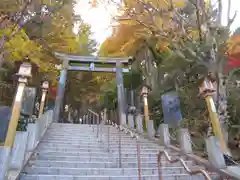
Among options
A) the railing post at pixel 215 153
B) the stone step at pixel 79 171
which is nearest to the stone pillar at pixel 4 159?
the stone step at pixel 79 171

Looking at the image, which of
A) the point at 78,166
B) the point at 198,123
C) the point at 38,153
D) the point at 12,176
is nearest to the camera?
the point at 12,176

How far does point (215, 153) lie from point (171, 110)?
14.3 ft

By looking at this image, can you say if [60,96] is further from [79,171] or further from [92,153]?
[79,171]

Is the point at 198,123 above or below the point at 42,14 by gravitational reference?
below

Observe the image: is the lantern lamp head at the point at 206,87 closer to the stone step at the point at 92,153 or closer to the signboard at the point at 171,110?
the stone step at the point at 92,153

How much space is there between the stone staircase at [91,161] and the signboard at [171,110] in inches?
54.4

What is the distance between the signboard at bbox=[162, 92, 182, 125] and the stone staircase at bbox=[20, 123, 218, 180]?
1381 mm

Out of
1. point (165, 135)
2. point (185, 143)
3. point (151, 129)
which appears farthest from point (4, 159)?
point (151, 129)

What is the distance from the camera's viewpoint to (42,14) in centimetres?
1202

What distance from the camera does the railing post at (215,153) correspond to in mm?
5488

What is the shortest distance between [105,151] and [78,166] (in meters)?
1.64

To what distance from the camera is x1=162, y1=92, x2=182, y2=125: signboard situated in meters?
9.71

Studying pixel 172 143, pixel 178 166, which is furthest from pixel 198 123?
pixel 178 166

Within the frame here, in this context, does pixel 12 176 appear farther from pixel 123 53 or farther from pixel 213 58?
pixel 123 53
